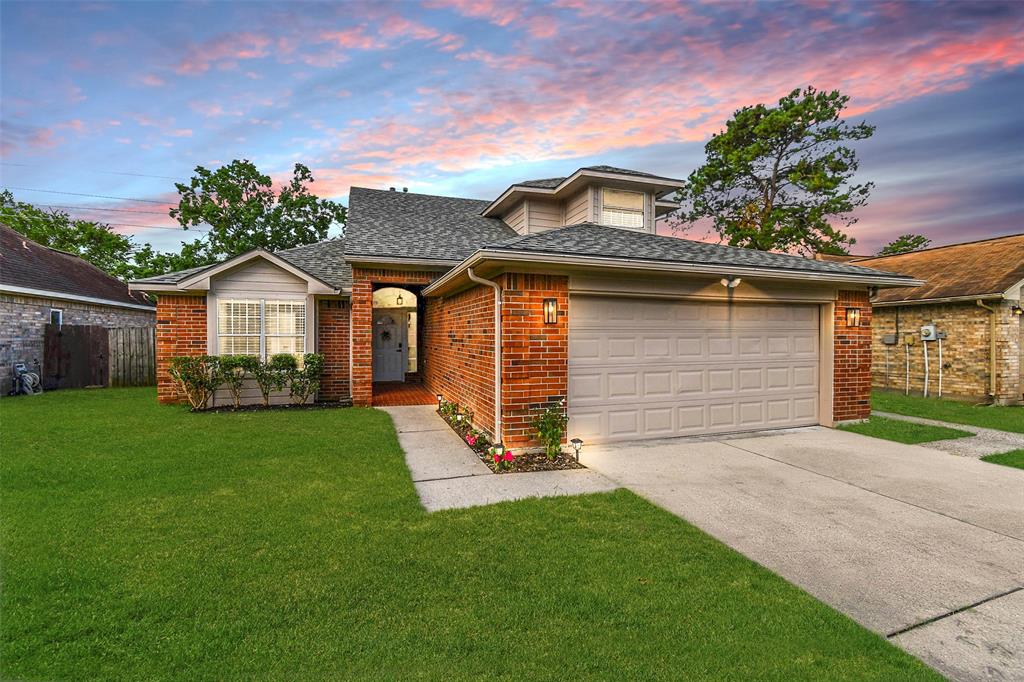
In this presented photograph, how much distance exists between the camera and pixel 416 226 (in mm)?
12008

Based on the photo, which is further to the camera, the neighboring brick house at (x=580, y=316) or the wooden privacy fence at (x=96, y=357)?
the wooden privacy fence at (x=96, y=357)

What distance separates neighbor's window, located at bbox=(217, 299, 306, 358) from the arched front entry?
5010 mm

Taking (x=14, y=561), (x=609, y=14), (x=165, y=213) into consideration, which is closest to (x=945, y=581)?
(x=14, y=561)

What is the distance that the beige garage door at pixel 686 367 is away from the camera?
6.58 meters

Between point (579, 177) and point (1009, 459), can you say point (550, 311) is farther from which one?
point (1009, 459)

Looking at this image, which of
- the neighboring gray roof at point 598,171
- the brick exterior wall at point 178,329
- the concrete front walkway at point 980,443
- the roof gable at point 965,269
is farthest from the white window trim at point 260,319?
the roof gable at point 965,269

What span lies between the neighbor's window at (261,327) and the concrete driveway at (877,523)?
23.4 feet

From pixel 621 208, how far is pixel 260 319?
8687 mm

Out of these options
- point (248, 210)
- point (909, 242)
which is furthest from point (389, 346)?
point (909, 242)

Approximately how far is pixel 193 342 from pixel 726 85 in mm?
12000

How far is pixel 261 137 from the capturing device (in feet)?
34.2

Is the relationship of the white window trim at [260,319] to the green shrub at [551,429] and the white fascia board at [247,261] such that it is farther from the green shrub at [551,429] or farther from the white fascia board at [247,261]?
the green shrub at [551,429]

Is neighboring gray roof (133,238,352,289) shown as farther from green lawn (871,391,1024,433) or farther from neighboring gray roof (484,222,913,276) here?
green lawn (871,391,1024,433)

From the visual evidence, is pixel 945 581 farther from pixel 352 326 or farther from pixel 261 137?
pixel 261 137
